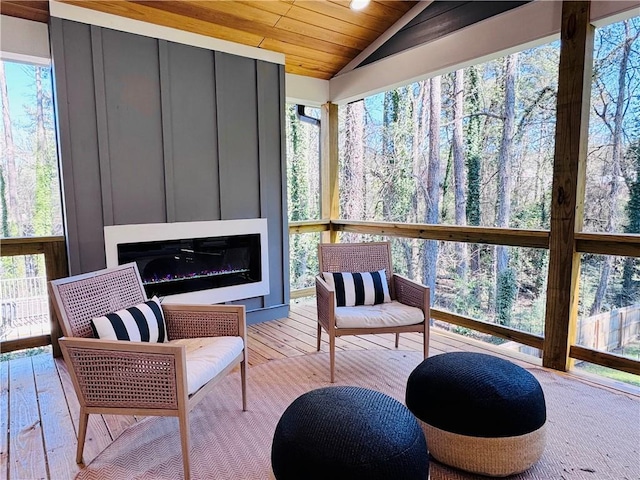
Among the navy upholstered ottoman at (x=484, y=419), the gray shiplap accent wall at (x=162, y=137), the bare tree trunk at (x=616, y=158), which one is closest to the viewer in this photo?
the navy upholstered ottoman at (x=484, y=419)

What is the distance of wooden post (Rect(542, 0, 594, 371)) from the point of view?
2543mm

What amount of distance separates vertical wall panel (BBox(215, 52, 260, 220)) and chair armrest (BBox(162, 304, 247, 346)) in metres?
1.48

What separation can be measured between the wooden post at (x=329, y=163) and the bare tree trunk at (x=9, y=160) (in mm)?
2950

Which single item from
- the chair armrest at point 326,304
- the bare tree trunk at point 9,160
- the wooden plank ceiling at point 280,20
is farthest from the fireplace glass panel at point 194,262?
the wooden plank ceiling at point 280,20

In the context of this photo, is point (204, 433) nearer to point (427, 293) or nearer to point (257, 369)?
point (257, 369)

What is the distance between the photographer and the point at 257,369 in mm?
2908

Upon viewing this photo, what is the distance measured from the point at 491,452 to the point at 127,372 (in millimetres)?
1602

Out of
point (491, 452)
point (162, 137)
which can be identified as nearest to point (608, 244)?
point (491, 452)

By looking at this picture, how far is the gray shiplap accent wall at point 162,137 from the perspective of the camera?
293cm

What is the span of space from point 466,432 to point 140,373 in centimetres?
143

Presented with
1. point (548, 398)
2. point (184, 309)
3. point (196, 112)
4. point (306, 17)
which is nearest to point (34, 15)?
point (196, 112)

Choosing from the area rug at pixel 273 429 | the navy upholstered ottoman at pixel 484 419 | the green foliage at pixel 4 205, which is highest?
the green foliage at pixel 4 205

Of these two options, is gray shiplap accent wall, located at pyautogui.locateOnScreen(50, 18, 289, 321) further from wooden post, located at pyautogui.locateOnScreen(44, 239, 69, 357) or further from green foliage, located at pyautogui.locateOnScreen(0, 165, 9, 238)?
green foliage, located at pyautogui.locateOnScreen(0, 165, 9, 238)

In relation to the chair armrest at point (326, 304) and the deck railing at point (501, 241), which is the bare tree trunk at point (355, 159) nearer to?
the deck railing at point (501, 241)
